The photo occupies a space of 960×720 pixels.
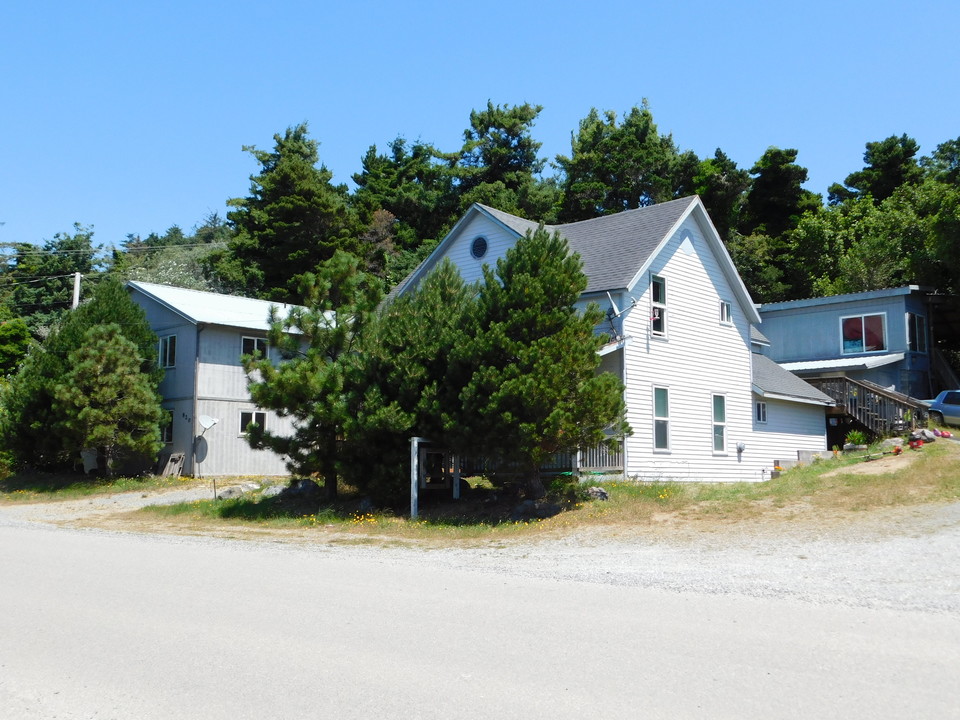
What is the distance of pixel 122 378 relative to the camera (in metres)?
30.7

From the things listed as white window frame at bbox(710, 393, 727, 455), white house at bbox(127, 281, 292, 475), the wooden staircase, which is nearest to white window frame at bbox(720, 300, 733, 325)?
white window frame at bbox(710, 393, 727, 455)

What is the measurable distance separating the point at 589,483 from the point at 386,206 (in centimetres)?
4392

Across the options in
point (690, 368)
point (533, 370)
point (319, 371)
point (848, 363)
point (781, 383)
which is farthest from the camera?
point (848, 363)

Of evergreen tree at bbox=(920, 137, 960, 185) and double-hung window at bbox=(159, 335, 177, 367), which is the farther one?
evergreen tree at bbox=(920, 137, 960, 185)

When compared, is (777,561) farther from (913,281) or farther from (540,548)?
(913,281)

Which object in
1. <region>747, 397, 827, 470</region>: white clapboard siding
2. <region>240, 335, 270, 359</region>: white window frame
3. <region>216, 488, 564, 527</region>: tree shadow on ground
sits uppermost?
<region>240, 335, 270, 359</region>: white window frame

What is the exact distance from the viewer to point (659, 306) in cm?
2491

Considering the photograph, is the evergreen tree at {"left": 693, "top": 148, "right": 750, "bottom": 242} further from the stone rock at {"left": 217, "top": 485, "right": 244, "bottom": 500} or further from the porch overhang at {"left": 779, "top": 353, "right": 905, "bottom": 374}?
the stone rock at {"left": 217, "top": 485, "right": 244, "bottom": 500}

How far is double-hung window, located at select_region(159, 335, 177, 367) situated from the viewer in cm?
3400

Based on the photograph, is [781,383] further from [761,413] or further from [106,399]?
[106,399]

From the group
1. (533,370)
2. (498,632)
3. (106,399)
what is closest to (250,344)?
(106,399)

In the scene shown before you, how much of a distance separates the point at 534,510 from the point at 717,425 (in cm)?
966

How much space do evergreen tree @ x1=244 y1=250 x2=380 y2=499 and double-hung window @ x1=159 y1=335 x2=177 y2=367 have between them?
490 inches


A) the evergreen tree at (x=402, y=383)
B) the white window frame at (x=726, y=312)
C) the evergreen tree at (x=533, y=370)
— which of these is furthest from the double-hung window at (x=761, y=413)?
the evergreen tree at (x=402, y=383)
